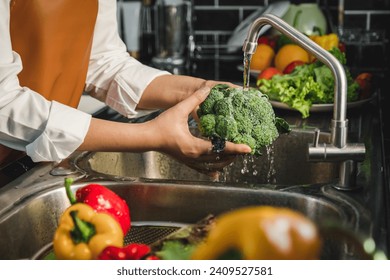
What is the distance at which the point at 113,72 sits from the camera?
1.83 metres

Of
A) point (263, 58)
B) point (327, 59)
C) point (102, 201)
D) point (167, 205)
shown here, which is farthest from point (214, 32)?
point (102, 201)

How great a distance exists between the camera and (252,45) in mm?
1292

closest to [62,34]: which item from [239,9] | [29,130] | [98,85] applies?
[98,85]

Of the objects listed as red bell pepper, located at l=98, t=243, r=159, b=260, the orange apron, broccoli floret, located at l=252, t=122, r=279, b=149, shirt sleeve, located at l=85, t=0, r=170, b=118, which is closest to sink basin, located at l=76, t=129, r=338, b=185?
shirt sleeve, located at l=85, t=0, r=170, b=118

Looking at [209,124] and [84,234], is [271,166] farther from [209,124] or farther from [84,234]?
[84,234]

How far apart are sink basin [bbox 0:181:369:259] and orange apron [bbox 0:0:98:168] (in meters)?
0.23

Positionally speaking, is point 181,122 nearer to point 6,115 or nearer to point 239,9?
point 6,115

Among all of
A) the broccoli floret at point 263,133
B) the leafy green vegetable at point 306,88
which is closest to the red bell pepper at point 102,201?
the broccoli floret at point 263,133

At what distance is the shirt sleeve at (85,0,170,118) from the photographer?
1.80 metres

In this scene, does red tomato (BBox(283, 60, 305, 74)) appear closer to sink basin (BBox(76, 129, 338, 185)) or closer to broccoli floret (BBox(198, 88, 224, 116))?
sink basin (BBox(76, 129, 338, 185))

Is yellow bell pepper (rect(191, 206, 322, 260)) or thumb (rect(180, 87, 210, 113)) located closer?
yellow bell pepper (rect(191, 206, 322, 260))

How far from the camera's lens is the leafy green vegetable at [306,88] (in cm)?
201

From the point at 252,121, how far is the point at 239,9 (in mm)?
1724

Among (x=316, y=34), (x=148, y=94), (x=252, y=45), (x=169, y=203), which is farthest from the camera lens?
(x=316, y=34)
